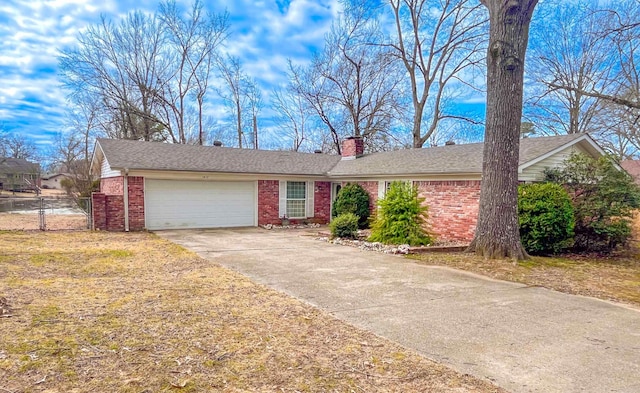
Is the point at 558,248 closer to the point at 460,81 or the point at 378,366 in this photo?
the point at 378,366

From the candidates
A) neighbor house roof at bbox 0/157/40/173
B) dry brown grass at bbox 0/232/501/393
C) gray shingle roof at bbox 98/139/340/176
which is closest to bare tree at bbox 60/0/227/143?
gray shingle roof at bbox 98/139/340/176

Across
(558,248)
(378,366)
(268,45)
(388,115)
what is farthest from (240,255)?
(388,115)

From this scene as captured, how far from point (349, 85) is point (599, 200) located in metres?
18.2

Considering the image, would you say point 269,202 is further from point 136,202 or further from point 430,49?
point 430,49

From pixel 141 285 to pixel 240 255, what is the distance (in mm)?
3059

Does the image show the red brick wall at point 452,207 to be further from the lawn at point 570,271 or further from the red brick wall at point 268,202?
the red brick wall at point 268,202

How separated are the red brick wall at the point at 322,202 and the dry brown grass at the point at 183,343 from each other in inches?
411

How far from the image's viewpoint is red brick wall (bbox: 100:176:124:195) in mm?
13007

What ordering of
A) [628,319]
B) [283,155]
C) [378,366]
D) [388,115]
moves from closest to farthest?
1. [378,366]
2. [628,319]
3. [283,155]
4. [388,115]

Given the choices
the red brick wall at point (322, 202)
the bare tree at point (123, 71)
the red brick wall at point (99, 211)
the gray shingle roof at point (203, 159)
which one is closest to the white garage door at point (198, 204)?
the gray shingle roof at point (203, 159)

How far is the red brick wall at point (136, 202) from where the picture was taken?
1286 centimetres

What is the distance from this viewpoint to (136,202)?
1297 centimetres

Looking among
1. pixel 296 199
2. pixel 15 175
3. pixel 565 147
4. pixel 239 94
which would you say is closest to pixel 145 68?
pixel 239 94

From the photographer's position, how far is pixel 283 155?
1794 centimetres
